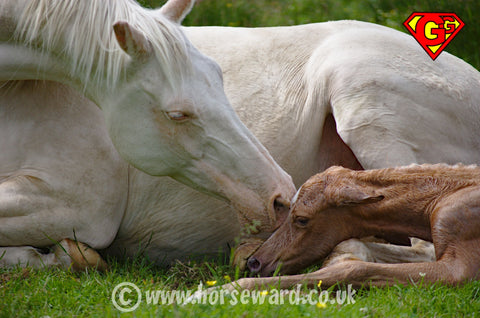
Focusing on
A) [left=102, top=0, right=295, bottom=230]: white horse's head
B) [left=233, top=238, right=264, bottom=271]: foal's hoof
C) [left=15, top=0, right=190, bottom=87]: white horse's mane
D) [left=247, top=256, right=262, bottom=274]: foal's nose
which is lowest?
[left=233, top=238, right=264, bottom=271]: foal's hoof

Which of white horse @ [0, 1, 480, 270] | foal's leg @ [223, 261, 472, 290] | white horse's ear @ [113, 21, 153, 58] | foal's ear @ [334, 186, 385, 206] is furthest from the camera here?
white horse @ [0, 1, 480, 270]

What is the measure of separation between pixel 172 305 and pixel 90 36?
5.20 feet

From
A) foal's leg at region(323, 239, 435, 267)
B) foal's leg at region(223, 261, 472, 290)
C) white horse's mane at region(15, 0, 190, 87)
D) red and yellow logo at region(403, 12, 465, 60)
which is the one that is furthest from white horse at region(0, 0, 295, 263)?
red and yellow logo at region(403, 12, 465, 60)

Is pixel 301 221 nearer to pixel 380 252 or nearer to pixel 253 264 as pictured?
pixel 253 264

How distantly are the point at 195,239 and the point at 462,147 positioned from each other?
6.35 feet

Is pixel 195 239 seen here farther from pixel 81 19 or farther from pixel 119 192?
pixel 81 19

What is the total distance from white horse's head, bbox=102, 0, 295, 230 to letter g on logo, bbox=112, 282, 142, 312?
666mm

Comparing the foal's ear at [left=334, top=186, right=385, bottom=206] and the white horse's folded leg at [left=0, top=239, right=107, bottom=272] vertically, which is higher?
the foal's ear at [left=334, top=186, right=385, bottom=206]

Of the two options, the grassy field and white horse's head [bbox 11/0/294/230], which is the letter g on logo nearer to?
the grassy field

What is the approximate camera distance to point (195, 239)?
4.59m

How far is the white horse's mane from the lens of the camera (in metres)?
3.75

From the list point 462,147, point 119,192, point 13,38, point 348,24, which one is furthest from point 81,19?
point 462,147

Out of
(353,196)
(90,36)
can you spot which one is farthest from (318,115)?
(90,36)

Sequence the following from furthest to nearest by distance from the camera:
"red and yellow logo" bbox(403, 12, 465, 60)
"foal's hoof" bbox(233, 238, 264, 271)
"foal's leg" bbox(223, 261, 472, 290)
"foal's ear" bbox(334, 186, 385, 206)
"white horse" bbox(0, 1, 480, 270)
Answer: "red and yellow logo" bbox(403, 12, 465, 60)
"white horse" bbox(0, 1, 480, 270)
"foal's hoof" bbox(233, 238, 264, 271)
"foal's ear" bbox(334, 186, 385, 206)
"foal's leg" bbox(223, 261, 472, 290)
